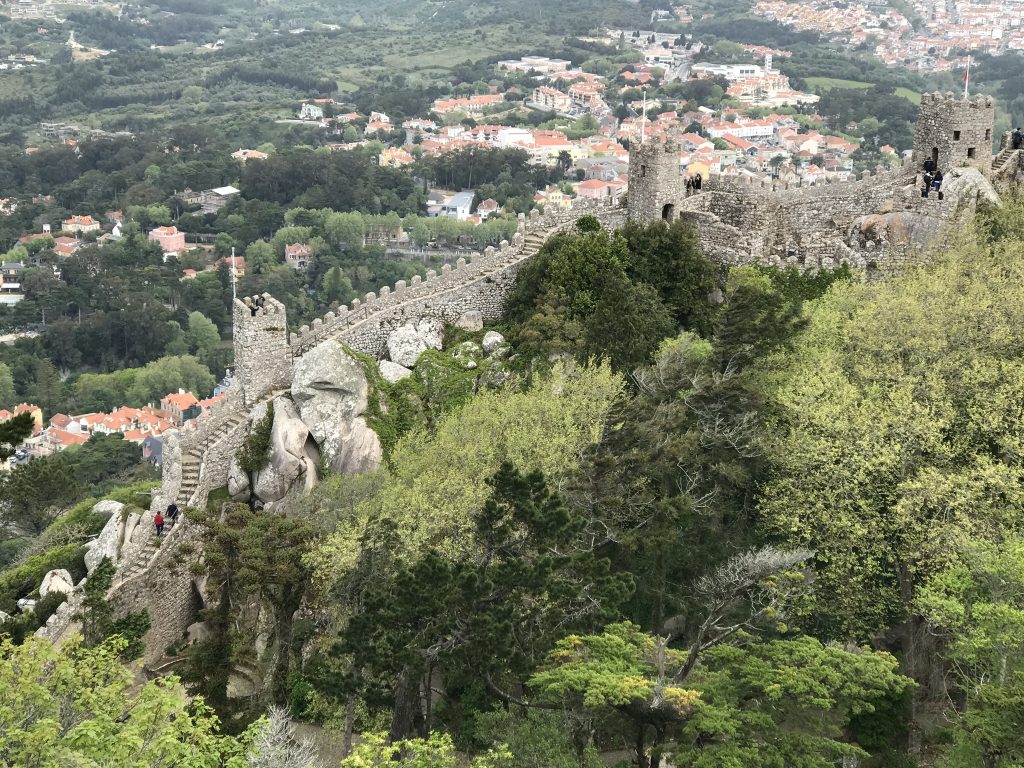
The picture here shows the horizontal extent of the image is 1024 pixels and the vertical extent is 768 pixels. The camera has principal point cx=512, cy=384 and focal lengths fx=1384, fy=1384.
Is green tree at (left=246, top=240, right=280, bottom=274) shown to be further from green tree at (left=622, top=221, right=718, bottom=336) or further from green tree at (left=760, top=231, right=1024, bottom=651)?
green tree at (left=760, top=231, right=1024, bottom=651)

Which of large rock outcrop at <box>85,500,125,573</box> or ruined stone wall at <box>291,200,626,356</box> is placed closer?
large rock outcrop at <box>85,500,125,573</box>

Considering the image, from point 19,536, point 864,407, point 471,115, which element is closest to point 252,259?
point 19,536

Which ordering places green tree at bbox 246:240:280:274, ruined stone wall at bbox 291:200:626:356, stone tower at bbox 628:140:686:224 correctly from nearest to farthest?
ruined stone wall at bbox 291:200:626:356 < stone tower at bbox 628:140:686:224 < green tree at bbox 246:240:280:274

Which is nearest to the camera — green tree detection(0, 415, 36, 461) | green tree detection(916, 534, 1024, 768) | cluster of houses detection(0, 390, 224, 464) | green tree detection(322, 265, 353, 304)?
green tree detection(916, 534, 1024, 768)

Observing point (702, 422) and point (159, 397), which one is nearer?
point (702, 422)

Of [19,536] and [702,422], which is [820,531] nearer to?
[702,422]

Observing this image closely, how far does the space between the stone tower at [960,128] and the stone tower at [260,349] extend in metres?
19.1

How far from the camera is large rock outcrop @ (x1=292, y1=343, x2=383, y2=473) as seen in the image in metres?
33.3

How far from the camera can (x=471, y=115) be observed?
594 ft

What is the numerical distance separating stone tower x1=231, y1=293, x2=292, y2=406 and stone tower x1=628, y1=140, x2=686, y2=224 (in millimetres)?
10207

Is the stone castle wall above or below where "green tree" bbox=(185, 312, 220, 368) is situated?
above

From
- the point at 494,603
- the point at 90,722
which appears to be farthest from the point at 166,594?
the point at 90,722

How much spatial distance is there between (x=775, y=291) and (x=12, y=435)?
18.5 meters

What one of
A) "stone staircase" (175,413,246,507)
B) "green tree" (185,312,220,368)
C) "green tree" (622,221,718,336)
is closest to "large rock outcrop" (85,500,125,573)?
"stone staircase" (175,413,246,507)
